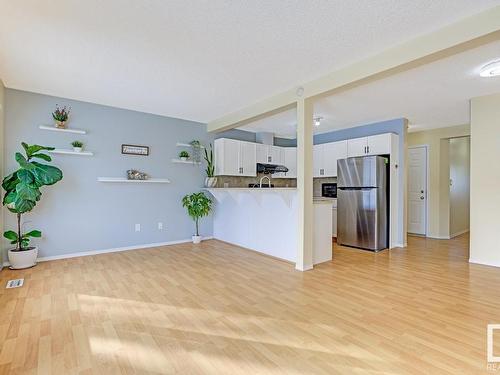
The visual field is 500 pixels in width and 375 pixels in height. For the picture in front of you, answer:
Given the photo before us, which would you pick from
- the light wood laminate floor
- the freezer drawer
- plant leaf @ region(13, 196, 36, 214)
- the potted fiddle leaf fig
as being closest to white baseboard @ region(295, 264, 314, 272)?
the light wood laminate floor

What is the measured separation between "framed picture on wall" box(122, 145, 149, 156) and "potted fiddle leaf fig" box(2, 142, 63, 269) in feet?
3.92

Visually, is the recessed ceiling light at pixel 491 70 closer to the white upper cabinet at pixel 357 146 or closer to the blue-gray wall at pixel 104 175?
the white upper cabinet at pixel 357 146

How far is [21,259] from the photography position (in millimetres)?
3482

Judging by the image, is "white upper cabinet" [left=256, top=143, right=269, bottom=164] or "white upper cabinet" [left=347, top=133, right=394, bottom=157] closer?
"white upper cabinet" [left=347, top=133, right=394, bottom=157]

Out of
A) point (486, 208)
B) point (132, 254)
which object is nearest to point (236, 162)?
point (132, 254)

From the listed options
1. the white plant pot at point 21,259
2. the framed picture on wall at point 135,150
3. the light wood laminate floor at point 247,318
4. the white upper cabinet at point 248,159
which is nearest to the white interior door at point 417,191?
the light wood laminate floor at point 247,318

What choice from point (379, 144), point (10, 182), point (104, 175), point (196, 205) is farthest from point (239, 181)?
point (10, 182)

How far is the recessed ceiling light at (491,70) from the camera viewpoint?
2772 mm

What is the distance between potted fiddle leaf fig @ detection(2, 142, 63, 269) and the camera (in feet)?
10.8

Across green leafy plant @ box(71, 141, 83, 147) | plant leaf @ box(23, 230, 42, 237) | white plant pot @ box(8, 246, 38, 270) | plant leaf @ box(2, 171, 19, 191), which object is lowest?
white plant pot @ box(8, 246, 38, 270)

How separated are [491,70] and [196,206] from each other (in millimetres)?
4635

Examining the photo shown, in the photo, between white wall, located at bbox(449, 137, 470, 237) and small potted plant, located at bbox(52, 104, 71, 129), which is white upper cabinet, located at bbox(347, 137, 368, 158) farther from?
small potted plant, located at bbox(52, 104, 71, 129)

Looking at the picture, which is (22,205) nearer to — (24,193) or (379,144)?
(24,193)

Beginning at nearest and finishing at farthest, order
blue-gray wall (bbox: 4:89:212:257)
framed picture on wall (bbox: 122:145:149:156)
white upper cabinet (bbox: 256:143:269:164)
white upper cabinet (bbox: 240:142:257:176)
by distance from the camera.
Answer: blue-gray wall (bbox: 4:89:212:257) < framed picture on wall (bbox: 122:145:149:156) < white upper cabinet (bbox: 240:142:257:176) < white upper cabinet (bbox: 256:143:269:164)
